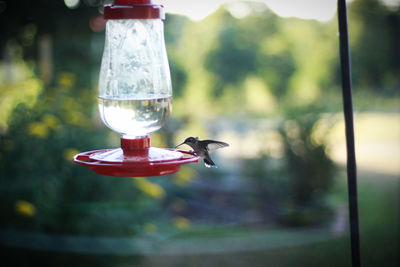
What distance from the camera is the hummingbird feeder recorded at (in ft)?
4.49

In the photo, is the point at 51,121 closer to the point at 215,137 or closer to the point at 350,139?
the point at 350,139

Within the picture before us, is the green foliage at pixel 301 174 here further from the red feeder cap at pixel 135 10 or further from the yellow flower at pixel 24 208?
the red feeder cap at pixel 135 10

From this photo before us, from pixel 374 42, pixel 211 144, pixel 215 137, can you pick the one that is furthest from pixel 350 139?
pixel 374 42

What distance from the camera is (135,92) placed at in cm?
181

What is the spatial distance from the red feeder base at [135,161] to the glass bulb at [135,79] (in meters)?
0.11

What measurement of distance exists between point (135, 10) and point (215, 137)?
4.71 metres

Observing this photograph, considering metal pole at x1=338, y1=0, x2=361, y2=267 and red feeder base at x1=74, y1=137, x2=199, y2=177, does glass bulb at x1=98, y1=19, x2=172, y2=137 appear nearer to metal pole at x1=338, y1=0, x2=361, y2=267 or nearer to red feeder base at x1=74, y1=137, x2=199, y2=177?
red feeder base at x1=74, y1=137, x2=199, y2=177

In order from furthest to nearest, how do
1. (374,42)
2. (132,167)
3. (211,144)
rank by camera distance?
(374,42) → (211,144) → (132,167)

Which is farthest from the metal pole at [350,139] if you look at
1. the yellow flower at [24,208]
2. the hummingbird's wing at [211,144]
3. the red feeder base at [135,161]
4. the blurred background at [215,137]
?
the yellow flower at [24,208]

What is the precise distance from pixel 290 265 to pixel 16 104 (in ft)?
8.79

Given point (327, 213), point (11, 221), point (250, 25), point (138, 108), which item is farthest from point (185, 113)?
point (138, 108)

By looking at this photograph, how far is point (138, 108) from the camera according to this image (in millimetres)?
1668

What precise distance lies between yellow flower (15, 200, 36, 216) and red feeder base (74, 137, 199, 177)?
5.09 ft

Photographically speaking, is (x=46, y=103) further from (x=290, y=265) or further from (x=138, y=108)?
(x=290, y=265)
